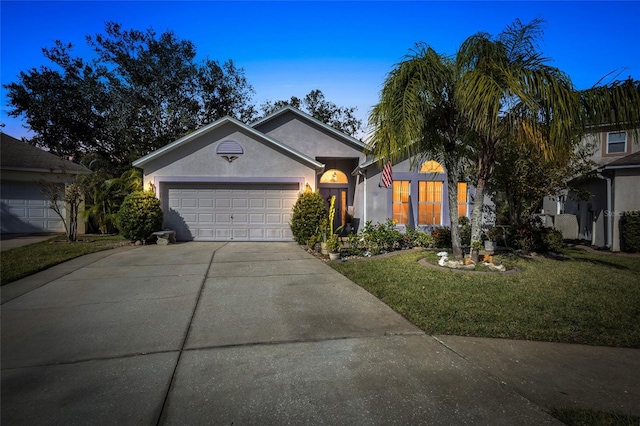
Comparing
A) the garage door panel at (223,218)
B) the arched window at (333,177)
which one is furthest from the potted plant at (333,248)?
the arched window at (333,177)

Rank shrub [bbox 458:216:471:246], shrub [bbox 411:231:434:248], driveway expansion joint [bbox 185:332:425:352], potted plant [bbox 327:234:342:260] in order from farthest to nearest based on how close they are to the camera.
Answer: shrub [bbox 458:216:471:246] < shrub [bbox 411:231:434:248] < potted plant [bbox 327:234:342:260] < driveway expansion joint [bbox 185:332:425:352]

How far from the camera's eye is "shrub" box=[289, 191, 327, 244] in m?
12.8

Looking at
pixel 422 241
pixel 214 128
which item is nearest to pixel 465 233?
pixel 422 241

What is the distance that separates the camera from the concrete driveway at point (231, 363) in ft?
9.51

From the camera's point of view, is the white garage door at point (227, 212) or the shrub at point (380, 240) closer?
the shrub at point (380, 240)

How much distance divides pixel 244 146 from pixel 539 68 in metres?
9.99

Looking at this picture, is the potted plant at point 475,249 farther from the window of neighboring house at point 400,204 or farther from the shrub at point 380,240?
the window of neighboring house at point 400,204

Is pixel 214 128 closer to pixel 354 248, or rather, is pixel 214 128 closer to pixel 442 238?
pixel 354 248

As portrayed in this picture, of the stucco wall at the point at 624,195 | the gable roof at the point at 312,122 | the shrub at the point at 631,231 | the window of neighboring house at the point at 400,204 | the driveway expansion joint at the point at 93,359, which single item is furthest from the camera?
the gable roof at the point at 312,122

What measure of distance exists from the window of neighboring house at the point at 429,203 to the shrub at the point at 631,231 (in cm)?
585

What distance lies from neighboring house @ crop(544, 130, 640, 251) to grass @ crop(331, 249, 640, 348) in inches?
165

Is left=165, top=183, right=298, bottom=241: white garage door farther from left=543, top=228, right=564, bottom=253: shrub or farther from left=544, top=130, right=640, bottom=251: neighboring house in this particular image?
left=544, top=130, right=640, bottom=251: neighboring house

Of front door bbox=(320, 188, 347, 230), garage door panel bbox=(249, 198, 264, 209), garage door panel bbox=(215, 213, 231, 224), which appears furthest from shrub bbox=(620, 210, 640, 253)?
garage door panel bbox=(215, 213, 231, 224)

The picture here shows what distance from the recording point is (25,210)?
15.9 m
